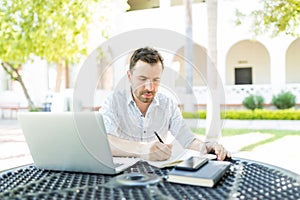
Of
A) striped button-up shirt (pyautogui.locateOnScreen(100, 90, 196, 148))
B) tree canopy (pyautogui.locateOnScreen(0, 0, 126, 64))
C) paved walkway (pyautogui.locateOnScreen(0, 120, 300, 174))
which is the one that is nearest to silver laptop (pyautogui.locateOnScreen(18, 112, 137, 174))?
striped button-up shirt (pyautogui.locateOnScreen(100, 90, 196, 148))

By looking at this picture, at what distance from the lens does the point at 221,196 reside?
979mm

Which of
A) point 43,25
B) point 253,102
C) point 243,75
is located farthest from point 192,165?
point 243,75

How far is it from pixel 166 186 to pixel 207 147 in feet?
1.48

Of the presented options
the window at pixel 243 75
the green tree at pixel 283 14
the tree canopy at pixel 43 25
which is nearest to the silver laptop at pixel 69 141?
the tree canopy at pixel 43 25

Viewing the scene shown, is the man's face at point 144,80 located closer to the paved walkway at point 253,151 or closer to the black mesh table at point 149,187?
the black mesh table at point 149,187

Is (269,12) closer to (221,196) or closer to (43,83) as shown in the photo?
(221,196)

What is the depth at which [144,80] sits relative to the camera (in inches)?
65.6

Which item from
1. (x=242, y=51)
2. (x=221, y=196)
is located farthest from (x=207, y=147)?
(x=242, y=51)

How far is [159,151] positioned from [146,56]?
505 mm

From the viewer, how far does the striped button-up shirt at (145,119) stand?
1.76 metres

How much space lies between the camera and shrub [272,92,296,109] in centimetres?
879

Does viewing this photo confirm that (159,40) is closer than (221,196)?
No

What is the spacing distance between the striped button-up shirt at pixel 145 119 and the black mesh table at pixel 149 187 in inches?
18.0

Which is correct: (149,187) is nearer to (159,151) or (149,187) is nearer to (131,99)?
(159,151)
